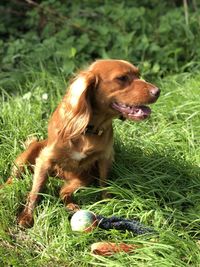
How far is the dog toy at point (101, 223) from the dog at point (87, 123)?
21cm

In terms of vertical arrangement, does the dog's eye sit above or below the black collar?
above

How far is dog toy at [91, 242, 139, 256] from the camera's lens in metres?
3.01

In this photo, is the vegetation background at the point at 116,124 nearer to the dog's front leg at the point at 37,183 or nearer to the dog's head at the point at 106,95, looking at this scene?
the dog's front leg at the point at 37,183

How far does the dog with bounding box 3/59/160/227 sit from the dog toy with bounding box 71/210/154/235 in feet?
0.70

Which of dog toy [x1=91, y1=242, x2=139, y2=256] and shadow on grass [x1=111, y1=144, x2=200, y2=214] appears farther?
shadow on grass [x1=111, y1=144, x2=200, y2=214]

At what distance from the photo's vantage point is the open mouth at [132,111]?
3287 millimetres

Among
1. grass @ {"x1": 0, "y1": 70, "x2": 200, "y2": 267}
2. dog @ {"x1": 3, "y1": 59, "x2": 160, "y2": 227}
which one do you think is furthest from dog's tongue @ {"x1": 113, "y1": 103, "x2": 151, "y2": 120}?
grass @ {"x1": 0, "y1": 70, "x2": 200, "y2": 267}

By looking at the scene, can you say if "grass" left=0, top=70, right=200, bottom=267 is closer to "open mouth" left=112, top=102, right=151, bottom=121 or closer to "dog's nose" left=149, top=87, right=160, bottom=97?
"open mouth" left=112, top=102, right=151, bottom=121

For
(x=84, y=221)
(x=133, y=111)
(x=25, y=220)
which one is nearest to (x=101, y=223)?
(x=84, y=221)

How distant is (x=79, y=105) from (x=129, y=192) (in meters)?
0.69

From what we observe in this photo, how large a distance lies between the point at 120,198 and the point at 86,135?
498 millimetres

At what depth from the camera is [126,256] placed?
2.96 m

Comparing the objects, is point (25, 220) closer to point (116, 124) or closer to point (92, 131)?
point (92, 131)

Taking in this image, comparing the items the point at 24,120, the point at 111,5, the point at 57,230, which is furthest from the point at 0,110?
the point at 111,5
